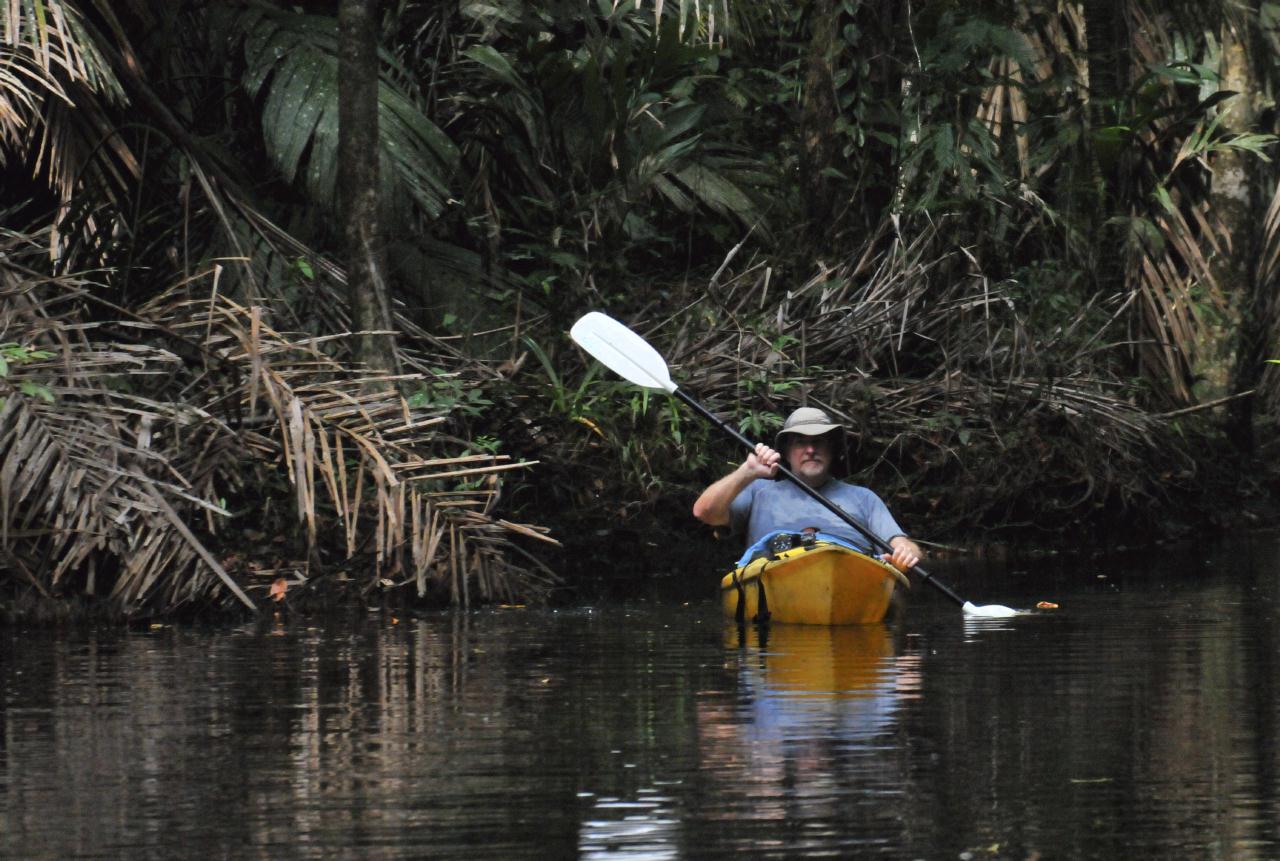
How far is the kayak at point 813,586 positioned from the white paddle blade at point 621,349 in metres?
1.98

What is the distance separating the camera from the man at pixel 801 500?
33.7ft

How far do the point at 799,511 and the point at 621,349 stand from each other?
176 centimetres

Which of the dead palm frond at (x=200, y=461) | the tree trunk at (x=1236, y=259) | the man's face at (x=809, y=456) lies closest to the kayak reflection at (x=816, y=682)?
the man's face at (x=809, y=456)

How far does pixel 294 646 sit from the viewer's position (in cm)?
891

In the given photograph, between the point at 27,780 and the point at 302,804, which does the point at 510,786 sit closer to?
the point at 302,804

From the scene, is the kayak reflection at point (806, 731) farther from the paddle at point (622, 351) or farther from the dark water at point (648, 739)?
the paddle at point (622, 351)

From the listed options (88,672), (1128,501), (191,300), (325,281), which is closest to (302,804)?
(88,672)

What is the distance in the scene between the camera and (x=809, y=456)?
10.4 meters

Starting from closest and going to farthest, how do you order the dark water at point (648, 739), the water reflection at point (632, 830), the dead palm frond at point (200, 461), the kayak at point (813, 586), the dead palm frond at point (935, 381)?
the water reflection at point (632, 830)
the dark water at point (648, 739)
the kayak at point (813, 586)
the dead palm frond at point (200, 461)
the dead palm frond at point (935, 381)

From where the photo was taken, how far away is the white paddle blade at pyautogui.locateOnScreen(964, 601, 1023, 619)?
32.3 feet

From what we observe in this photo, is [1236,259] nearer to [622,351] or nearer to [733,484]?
[622,351]

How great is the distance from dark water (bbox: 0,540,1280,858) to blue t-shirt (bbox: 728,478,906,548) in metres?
0.63

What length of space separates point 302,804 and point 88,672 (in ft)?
10.4

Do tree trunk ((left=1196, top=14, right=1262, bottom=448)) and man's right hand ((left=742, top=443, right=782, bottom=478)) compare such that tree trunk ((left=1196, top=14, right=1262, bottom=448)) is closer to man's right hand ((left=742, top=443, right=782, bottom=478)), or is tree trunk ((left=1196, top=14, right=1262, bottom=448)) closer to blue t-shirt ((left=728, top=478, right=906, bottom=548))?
blue t-shirt ((left=728, top=478, right=906, bottom=548))
